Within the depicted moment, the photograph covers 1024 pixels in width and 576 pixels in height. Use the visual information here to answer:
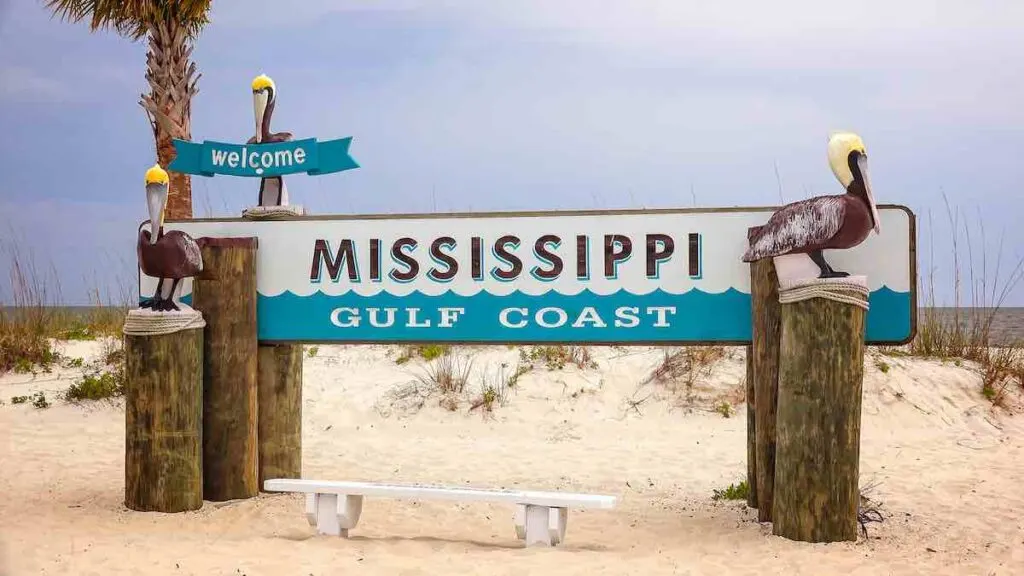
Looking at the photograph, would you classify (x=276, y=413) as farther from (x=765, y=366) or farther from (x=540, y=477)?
(x=765, y=366)

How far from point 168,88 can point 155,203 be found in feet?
24.3

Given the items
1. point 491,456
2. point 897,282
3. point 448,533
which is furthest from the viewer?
point 491,456

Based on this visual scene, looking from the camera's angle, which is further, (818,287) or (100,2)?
(100,2)

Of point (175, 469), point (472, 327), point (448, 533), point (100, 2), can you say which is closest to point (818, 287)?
point (472, 327)

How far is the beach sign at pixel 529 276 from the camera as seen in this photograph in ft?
19.4

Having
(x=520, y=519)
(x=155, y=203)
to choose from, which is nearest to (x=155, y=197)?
(x=155, y=203)

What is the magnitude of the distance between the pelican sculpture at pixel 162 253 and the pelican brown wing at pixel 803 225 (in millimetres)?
3843

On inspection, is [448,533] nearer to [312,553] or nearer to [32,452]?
[312,553]

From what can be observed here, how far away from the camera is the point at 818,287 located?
17.1 ft

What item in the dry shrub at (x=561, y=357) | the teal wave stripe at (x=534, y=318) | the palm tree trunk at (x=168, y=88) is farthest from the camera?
the palm tree trunk at (x=168, y=88)

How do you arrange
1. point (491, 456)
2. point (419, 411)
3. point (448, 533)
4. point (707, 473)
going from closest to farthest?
1. point (448, 533)
2. point (707, 473)
3. point (491, 456)
4. point (419, 411)

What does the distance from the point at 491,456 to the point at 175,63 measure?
26.2 feet

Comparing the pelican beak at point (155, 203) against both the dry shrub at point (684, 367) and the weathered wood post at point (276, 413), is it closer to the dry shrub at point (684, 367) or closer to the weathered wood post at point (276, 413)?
the weathered wood post at point (276, 413)

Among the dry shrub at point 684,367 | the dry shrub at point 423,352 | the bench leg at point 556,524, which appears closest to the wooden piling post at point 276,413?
the bench leg at point 556,524
